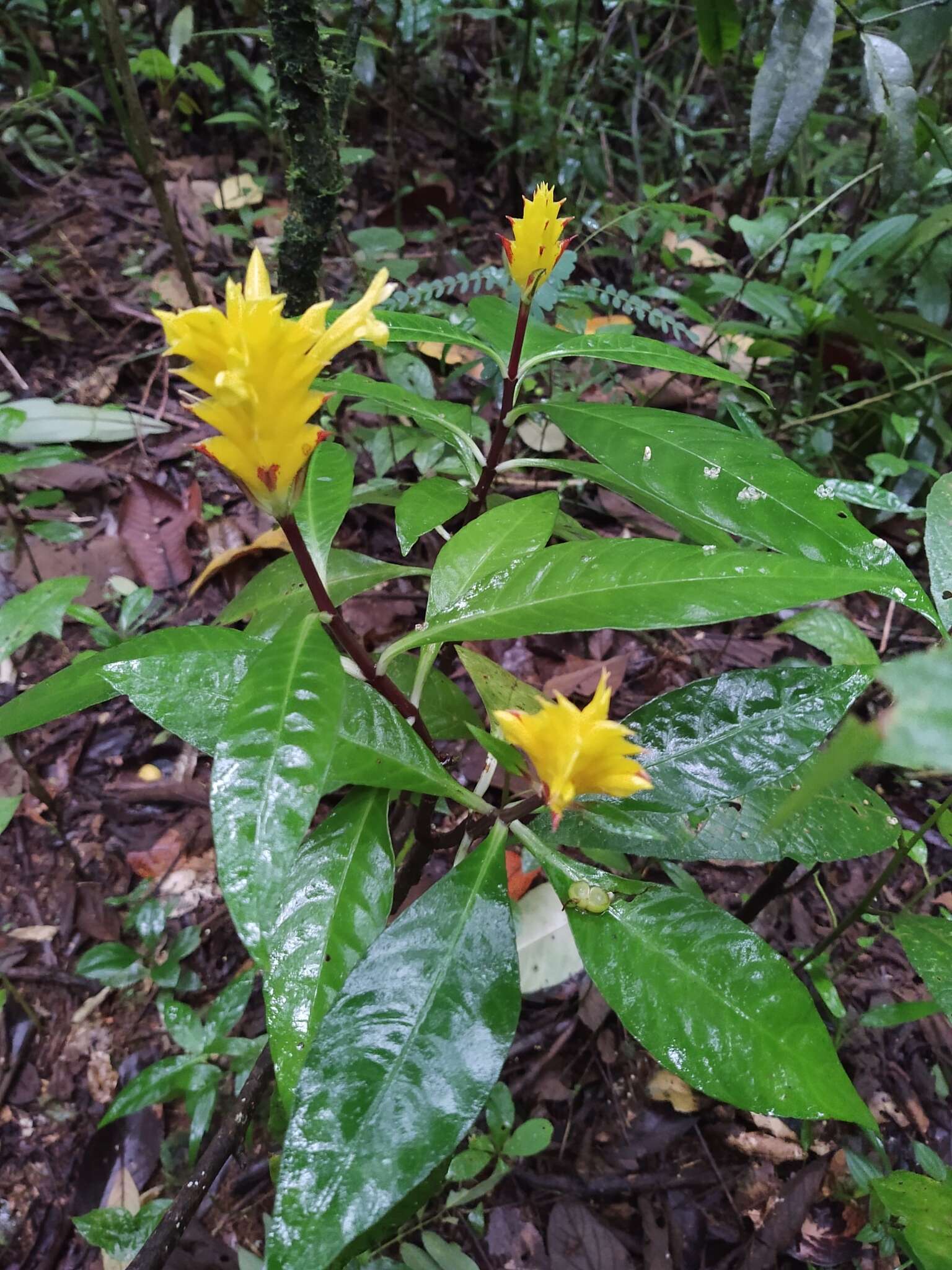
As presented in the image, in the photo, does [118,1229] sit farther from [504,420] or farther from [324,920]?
[504,420]

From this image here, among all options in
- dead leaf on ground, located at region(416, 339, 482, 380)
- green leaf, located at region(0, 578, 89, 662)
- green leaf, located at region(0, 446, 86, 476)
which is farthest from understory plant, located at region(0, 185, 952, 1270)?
dead leaf on ground, located at region(416, 339, 482, 380)

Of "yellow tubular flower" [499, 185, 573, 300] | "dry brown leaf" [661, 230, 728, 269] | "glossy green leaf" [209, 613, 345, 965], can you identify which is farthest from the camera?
"dry brown leaf" [661, 230, 728, 269]

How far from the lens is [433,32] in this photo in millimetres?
3113

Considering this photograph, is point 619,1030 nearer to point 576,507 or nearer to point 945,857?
point 945,857

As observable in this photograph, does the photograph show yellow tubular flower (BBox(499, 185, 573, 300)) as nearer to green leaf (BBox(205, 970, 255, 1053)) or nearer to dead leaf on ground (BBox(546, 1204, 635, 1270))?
green leaf (BBox(205, 970, 255, 1053))

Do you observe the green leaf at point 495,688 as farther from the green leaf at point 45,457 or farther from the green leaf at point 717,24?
the green leaf at point 717,24

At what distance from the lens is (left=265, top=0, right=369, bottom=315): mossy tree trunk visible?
1312 millimetres

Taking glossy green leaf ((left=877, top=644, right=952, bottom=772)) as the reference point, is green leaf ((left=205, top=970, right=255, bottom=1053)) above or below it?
below

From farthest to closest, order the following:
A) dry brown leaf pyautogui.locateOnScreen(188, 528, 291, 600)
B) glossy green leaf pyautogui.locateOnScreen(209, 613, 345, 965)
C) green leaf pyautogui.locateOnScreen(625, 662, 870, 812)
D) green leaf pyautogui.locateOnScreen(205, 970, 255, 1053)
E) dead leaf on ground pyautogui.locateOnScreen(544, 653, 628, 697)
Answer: dry brown leaf pyautogui.locateOnScreen(188, 528, 291, 600), dead leaf on ground pyautogui.locateOnScreen(544, 653, 628, 697), green leaf pyautogui.locateOnScreen(205, 970, 255, 1053), green leaf pyautogui.locateOnScreen(625, 662, 870, 812), glossy green leaf pyautogui.locateOnScreen(209, 613, 345, 965)

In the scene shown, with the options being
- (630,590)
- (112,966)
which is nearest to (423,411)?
(630,590)

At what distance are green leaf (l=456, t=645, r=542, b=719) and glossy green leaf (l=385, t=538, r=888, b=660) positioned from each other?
22 cm

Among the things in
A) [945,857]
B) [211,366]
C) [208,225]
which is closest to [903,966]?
[945,857]

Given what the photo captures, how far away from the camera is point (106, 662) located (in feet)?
2.37

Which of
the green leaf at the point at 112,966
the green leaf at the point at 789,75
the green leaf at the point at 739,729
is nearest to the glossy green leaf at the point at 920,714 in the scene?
the green leaf at the point at 739,729
